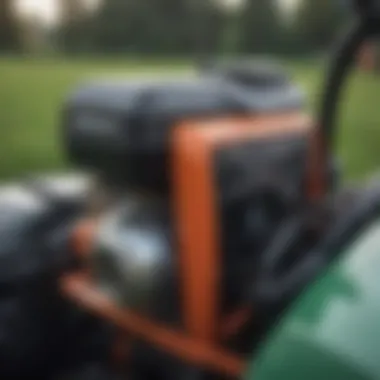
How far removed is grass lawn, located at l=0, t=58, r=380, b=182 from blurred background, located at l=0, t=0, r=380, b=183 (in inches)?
0.4

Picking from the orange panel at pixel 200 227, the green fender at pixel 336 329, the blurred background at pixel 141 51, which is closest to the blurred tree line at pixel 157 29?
the blurred background at pixel 141 51

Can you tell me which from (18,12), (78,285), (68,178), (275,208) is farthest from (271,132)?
(18,12)

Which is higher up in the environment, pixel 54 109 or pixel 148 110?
pixel 148 110

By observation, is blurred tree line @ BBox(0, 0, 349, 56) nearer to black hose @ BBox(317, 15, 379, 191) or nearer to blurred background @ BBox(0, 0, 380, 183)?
blurred background @ BBox(0, 0, 380, 183)

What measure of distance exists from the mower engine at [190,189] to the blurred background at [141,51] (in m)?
2.44

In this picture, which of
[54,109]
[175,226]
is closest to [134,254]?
[175,226]

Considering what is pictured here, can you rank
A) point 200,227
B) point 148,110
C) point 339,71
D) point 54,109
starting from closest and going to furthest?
point 339,71, point 200,227, point 148,110, point 54,109

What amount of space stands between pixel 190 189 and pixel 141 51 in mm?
11022

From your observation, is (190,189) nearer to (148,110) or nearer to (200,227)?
(200,227)

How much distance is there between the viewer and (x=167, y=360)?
2.06 meters

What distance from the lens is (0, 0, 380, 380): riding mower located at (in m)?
1.58

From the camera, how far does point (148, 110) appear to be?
78.2 inches

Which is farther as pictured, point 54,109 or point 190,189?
point 54,109

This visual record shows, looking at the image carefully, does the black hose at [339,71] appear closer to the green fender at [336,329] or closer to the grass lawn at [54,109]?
the grass lawn at [54,109]
